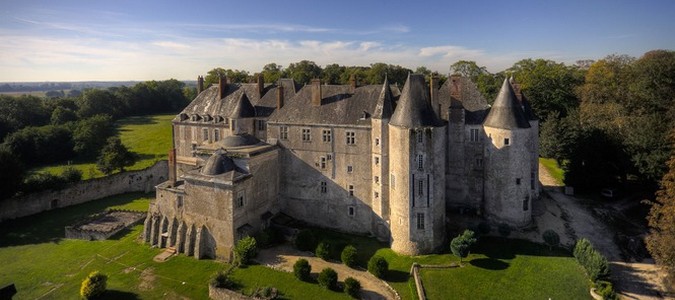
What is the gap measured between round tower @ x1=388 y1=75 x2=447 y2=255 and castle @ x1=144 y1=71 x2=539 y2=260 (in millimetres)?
83

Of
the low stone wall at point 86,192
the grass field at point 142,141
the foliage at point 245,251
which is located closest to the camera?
the foliage at point 245,251

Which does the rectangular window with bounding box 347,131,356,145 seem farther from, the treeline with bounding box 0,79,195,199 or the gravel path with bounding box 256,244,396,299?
the treeline with bounding box 0,79,195,199

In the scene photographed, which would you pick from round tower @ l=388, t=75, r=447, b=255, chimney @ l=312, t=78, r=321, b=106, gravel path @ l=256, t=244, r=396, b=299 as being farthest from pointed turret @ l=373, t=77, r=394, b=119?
gravel path @ l=256, t=244, r=396, b=299

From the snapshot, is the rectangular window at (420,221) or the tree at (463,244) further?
the rectangular window at (420,221)

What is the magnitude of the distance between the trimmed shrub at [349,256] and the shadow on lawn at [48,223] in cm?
3045

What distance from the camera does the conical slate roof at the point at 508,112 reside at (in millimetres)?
35219

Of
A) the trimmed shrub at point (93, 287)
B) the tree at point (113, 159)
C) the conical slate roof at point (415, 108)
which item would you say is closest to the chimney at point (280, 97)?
the conical slate roof at point (415, 108)

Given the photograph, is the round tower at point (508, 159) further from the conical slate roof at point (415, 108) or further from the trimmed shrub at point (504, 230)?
the conical slate roof at point (415, 108)

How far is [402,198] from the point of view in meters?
33.8

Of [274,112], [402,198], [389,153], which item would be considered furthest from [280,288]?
[274,112]

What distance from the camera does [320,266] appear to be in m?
33.0

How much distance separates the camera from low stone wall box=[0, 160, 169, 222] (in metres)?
47.6

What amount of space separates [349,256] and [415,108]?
13038mm

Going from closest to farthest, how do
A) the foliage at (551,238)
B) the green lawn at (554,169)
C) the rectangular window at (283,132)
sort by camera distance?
1. the foliage at (551,238)
2. the rectangular window at (283,132)
3. the green lawn at (554,169)
